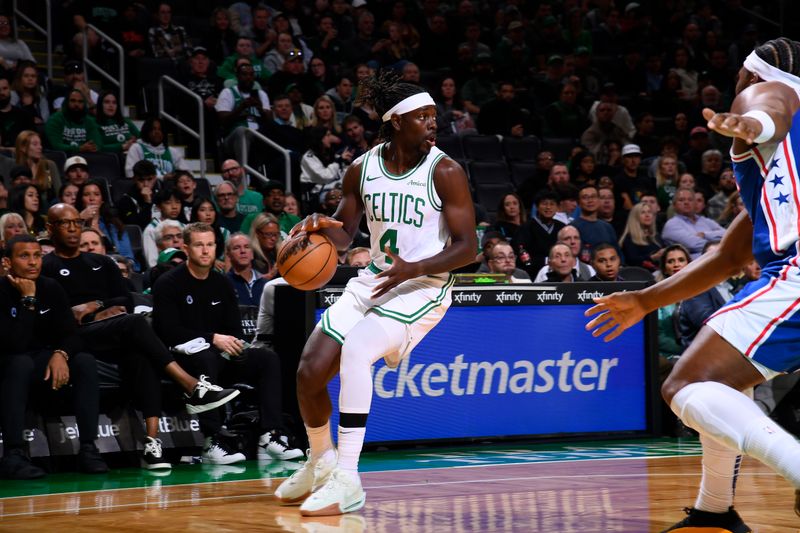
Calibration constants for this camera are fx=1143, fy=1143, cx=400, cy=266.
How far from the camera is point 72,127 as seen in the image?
472 inches

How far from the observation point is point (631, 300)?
13.7ft

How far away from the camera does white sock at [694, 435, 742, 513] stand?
4039mm

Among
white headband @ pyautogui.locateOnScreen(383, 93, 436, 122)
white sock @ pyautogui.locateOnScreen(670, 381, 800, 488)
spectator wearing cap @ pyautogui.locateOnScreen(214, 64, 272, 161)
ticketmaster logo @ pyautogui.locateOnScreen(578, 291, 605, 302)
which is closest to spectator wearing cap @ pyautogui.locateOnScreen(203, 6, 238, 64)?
spectator wearing cap @ pyautogui.locateOnScreen(214, 64, 272, 161)

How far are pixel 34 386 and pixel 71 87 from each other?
5802mm

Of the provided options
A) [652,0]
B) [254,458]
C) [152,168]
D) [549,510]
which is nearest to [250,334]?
[254,458]

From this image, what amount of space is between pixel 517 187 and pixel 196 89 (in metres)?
4.09

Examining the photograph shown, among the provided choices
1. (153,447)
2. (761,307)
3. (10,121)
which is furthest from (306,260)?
(10,121)

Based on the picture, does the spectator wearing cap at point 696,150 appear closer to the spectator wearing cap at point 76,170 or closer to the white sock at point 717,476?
the spectator wearing cap at point 76,170

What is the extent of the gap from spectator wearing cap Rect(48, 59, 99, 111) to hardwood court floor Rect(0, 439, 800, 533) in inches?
241

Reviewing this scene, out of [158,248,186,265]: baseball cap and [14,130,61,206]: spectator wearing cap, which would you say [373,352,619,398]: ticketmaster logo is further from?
[14,130,61,206]: spectator wearing cap

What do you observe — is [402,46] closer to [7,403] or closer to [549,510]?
[7,403]

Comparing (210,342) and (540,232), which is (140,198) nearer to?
(210,342)

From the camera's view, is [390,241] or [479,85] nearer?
[390,241]

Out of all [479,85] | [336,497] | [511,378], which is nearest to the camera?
[336,497]
